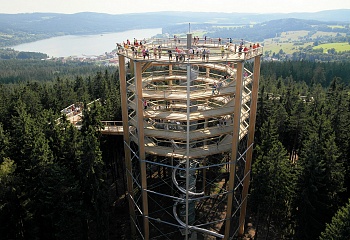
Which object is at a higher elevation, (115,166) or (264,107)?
(264,107)

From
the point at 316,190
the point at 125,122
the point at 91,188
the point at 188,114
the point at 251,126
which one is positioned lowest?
the point at 91,188

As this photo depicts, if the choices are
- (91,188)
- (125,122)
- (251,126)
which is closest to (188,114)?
(125,122)

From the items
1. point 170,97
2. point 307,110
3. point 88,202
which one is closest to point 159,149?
point 170,97

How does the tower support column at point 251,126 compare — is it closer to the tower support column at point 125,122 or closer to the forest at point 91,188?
the forest at point 91,188

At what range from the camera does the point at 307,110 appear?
5109cm

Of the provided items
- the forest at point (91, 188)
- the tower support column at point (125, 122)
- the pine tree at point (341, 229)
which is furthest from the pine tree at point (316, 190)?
the tower support column at point (125, 122)

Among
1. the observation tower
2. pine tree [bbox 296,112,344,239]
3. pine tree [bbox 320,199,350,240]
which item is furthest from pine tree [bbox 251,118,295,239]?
pine tree [bbox 320,199,350,240]

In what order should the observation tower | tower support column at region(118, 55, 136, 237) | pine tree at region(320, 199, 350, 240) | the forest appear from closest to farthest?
1. pine tree at region(320, 199, 350, 240)
2. the observation tower
3. the forest
4. tower support column at region(118, 55, 136, 237)

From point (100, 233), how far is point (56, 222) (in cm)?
515

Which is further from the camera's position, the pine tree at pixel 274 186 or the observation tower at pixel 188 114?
the pine tree at pixel 274 186

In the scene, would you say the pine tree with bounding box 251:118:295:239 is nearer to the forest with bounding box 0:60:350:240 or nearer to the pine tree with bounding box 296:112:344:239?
the forest with bounding box 0:60:350:240

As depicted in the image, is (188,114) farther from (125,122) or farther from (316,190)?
(316,190)

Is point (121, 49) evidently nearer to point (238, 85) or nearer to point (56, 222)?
point (238, 85)

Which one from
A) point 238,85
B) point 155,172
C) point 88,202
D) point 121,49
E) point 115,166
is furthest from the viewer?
point 155,172
